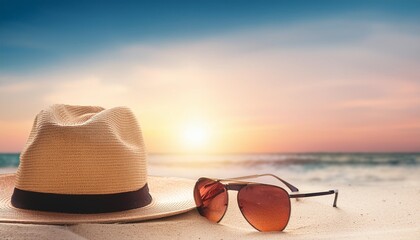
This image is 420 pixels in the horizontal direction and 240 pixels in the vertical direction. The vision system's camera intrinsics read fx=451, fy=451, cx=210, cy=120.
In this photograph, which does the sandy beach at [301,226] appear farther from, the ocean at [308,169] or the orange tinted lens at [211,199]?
the ocean at [308,169]

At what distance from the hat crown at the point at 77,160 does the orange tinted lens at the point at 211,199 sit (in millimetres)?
397

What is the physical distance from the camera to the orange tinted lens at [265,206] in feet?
8.05

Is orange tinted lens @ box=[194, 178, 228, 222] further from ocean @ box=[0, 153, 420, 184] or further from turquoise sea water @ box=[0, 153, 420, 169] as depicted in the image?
turquoise sea water @ box=[0, 153, 420, 169]

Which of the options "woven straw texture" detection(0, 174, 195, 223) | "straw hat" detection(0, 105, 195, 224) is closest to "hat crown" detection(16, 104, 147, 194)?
"straw hat" detection(0, 105, 195, 224)

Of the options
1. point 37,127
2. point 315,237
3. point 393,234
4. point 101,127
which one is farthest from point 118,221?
point 393,234

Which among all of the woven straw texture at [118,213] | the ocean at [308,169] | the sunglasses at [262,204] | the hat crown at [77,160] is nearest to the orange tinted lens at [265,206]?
the sunglasses at [262,204]

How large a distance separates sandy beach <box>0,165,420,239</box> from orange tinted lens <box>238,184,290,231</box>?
0.07 metres

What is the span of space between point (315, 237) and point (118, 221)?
0.99 meters

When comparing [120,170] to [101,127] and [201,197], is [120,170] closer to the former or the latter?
[101,127]

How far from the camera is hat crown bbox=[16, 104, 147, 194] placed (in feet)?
7.98

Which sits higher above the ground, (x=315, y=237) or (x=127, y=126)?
(x=127, y=126)

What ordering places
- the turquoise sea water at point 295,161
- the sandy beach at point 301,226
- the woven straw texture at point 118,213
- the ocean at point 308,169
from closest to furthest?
the sandy beach at point 301,226 < the woven straw texture at point 118,213 < the ocean at point 308,169 < the turquoise sea water at point 295,161

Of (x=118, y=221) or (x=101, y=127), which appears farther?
(x=101, y=127)

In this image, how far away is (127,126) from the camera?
9.23ft
